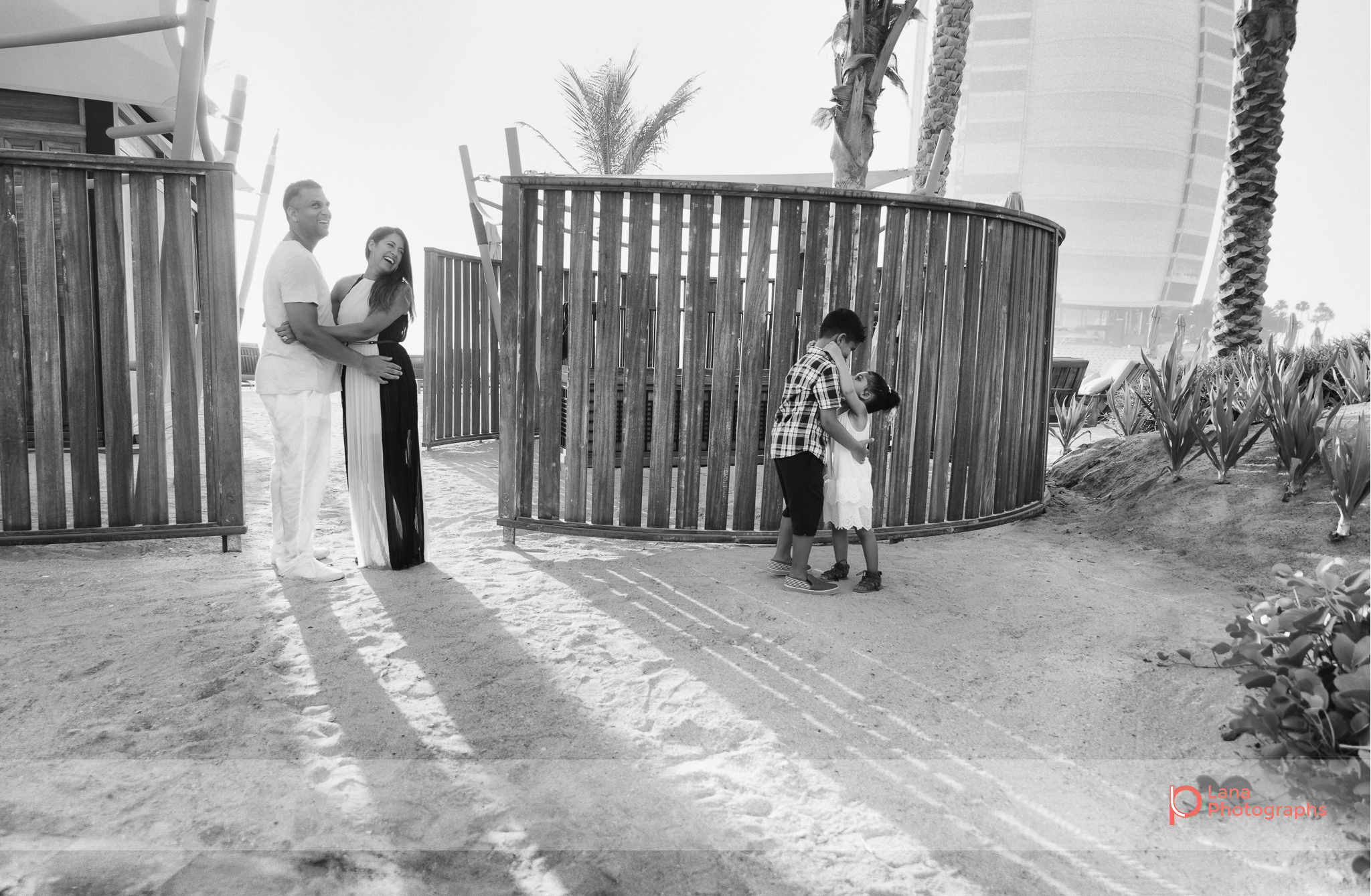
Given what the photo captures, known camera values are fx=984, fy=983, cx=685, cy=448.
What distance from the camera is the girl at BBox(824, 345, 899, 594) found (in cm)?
439

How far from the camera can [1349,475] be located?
15.2ft

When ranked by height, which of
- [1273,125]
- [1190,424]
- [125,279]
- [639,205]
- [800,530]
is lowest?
[800,530]

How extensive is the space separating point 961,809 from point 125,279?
4512 mm

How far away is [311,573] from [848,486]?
2.46 metres

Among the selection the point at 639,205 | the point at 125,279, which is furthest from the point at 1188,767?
the point at 125,279

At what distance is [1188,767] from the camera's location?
2.80 m

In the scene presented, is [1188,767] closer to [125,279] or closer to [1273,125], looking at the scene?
[125,279]

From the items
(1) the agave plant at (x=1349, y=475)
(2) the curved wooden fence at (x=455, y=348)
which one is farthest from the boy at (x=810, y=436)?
(2) the curved wooden fence at (x=455, y=348)

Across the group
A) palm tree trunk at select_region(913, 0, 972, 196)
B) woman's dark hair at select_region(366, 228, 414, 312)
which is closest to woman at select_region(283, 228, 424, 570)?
woman's dark hair at select_region(366, 228, 414, 312)

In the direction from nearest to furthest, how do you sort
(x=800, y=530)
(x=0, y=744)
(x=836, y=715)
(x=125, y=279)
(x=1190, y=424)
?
(x=0, y=744) → (x=836, y=715) → (x=800, y=530) → (x=125, y=279) → (x=1190, y=424)

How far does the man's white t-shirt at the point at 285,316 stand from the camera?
4238mm

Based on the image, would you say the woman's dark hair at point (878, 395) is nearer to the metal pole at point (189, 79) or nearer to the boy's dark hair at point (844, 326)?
the boy's dark hair at point (844, 326)
